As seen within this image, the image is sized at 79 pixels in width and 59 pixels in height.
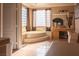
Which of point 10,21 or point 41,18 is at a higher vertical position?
point 41,18

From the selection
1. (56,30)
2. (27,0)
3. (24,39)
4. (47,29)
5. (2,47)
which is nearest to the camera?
(27,0)

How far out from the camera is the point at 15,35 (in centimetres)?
593

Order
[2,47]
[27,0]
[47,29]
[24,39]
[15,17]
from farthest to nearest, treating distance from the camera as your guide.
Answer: [47,29] < [24,39] < [15,17] < [2,47] < [27,0]

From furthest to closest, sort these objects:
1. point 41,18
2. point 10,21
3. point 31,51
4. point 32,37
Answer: point 41,18
point 32,37
point 10,21
point 31,51

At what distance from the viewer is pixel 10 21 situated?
5.90 metres

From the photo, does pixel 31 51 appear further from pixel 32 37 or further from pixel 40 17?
pixel 40 17

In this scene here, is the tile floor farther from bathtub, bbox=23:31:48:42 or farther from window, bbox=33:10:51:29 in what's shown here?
window, bbox=33:10:51:29

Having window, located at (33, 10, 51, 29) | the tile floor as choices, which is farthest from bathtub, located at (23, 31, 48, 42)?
the tile floor

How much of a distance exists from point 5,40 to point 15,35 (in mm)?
4164

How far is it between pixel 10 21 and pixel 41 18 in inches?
173

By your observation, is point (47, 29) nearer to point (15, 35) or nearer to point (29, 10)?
point (29, 10)

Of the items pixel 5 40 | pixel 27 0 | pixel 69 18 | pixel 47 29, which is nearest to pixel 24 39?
pixel 47 29

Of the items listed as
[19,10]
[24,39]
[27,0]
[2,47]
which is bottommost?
[24,39]

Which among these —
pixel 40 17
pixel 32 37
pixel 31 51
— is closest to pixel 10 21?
pixel 31 51
